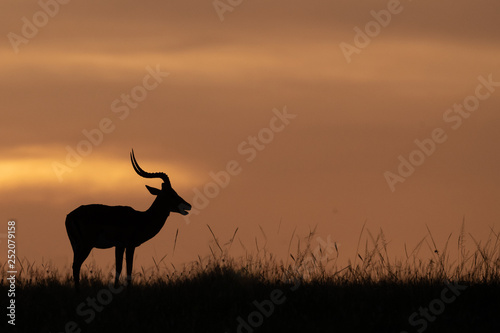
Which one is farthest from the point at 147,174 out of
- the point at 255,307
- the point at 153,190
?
the point at 255,307

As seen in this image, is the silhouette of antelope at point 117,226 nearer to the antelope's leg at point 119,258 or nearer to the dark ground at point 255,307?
the antelope's leg at point 119,258

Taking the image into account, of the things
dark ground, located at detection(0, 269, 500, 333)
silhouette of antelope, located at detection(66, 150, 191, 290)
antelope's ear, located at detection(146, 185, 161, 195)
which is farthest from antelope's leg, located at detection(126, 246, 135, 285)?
antelope's ear, located at detection(146, 185, 161, 195)

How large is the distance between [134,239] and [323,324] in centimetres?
458

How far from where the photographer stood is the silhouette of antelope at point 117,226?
13.4 m

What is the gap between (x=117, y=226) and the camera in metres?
13.6

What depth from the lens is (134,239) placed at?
13.7 metres

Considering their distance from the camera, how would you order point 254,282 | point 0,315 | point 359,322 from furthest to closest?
point 254,282, point 0,315, point 359,322

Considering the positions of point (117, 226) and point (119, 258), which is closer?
point (119, 258)

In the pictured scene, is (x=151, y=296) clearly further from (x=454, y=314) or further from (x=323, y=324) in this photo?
(x=454, y=314)

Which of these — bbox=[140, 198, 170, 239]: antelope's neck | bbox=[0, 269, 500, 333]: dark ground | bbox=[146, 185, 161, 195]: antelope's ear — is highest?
bbox=[146, 185, 161, 195]: antelope's ear

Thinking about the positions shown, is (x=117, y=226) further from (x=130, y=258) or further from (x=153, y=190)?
(x=153, y=190)

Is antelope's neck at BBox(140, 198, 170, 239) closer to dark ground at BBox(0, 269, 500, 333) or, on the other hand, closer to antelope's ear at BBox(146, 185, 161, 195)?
antelope's ear at BBox(146, 185, 161, 195)

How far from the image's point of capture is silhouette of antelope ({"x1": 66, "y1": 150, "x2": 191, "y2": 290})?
13.4 metres

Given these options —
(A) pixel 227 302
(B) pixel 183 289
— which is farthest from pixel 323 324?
(B) pixel 183 289
